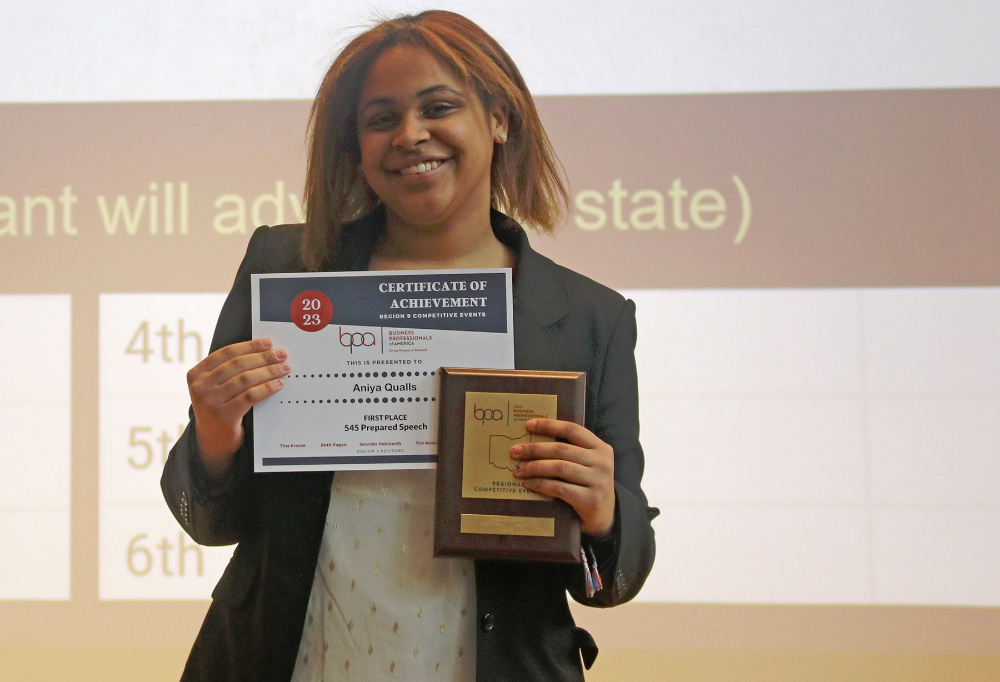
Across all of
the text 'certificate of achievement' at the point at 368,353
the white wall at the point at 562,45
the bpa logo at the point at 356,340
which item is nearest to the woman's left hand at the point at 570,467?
the text 'certificate of achievement' at the point at 368,353

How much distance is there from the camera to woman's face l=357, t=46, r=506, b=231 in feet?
3.80

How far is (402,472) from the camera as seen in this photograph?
3.82ft

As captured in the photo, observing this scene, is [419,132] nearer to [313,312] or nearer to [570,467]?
[313,312]

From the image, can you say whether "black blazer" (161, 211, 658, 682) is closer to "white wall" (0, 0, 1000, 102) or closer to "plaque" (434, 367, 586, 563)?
"plaque" (434, 367, 586, 563)

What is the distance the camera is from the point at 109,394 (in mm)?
2330

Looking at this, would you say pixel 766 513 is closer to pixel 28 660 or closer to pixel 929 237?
pixel 929 237

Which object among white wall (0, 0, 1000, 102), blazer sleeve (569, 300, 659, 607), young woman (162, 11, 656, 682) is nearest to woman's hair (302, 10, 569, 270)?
young woman (162, 11, 656, 682)

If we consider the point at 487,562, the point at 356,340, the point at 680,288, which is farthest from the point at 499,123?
the point at 680,288

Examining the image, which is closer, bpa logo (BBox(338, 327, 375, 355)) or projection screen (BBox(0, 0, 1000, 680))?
bpa logo (BBox(338, 327, 375, 355))

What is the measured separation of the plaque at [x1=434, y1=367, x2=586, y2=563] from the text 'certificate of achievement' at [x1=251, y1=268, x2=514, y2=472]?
51mm

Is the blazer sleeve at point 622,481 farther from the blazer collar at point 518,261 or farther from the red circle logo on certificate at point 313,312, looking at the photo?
the red circle logo on certificate at point 313,312

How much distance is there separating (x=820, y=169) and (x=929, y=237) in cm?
34

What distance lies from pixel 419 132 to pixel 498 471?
1.53 feet

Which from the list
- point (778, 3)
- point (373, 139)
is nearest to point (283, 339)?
point (373, 139)
